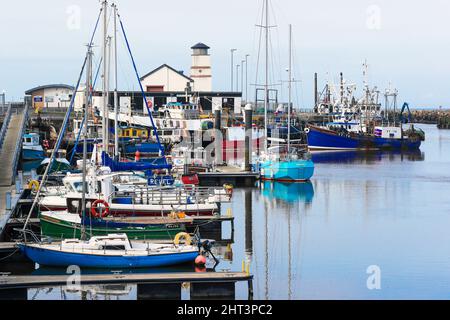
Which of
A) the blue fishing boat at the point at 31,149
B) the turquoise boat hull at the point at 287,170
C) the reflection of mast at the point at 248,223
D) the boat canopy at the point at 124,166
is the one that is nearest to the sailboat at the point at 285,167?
the turquoise boat hull at the point at 287,170

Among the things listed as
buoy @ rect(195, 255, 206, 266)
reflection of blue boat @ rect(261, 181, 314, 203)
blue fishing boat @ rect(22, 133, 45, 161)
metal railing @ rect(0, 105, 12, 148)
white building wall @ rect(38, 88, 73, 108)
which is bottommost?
reflection of blue boat @ rect(261, 181, 314, 203)

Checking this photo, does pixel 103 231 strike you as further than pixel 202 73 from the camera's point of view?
No

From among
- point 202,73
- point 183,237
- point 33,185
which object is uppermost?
point 202,73

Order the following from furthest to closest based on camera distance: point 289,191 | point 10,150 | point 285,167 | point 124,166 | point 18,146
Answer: point 285,167, point 10,150, point 18,146, point 289,191, point 124,166

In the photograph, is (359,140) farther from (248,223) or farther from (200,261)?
(200,261)

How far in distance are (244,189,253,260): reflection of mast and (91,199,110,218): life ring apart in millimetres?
5406

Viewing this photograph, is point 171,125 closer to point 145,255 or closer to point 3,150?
point 3,150

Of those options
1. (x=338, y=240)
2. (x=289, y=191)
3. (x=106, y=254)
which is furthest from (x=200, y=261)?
(x=289, y=191)

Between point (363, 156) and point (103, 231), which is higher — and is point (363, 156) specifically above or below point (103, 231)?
below

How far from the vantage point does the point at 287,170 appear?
54469mm

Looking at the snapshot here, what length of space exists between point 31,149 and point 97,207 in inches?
1285

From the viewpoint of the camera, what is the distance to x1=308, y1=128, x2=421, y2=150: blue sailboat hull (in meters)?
94.4

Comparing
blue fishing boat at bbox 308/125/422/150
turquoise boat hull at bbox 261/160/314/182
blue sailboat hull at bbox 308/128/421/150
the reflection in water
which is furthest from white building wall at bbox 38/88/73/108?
turquoise boat hull at bbox 261/160/314/182

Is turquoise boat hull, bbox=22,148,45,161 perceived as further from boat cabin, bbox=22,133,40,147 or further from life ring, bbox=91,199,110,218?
life ring, bbox=91,199,110,218
